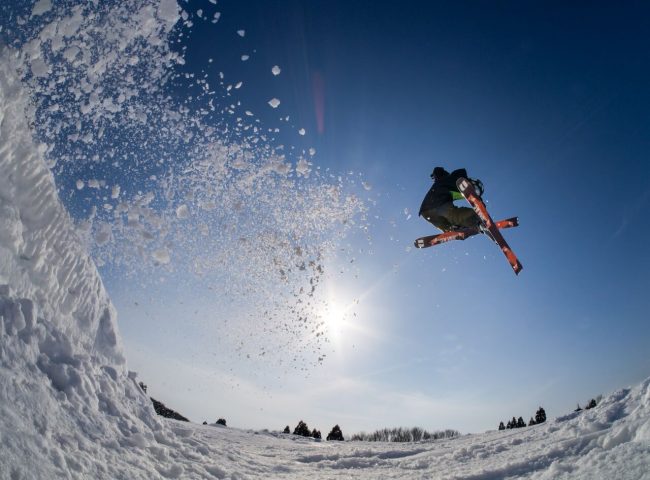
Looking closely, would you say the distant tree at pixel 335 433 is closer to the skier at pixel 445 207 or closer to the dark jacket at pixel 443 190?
the skier at pixel 445 207

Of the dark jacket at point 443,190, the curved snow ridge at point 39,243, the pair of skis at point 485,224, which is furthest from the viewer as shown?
the dark jacket at point 443,190

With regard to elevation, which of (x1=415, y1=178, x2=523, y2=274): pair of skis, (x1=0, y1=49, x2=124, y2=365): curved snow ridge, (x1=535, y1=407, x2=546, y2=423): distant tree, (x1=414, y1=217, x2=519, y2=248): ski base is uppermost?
(x1=414, y1=217, x2=519, y2=248): ski base

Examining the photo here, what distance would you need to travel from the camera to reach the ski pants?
8.55m

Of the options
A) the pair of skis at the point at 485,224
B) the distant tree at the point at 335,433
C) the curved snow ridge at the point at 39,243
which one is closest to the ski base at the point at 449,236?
the pair of skis at the point at 485,224

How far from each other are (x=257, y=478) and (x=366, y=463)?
2965 mm

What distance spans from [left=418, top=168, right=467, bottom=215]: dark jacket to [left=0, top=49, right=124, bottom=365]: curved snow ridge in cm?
740

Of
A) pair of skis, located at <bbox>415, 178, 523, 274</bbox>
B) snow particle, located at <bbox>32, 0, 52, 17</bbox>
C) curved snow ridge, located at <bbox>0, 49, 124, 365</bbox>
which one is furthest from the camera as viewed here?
pair of skis, located at <bbox>415, 178, 523, 274</bbox>

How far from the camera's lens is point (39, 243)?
16.8ft

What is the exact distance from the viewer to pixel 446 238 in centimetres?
1120

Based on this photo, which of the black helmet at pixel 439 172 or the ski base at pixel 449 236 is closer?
the black helmet at pixel 439 172

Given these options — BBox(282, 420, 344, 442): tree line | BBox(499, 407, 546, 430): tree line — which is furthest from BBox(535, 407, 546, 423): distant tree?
BBox(282, 420, 344, 442): tree line

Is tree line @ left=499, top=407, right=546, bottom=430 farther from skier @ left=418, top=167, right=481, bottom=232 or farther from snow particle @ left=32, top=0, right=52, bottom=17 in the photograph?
snow particle @ left=32, top=0, right=52, bottom=17

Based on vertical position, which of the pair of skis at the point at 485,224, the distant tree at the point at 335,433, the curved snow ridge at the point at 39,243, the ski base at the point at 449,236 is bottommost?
the curved snow ridge at the point at 39,243

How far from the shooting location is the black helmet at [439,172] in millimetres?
9328
